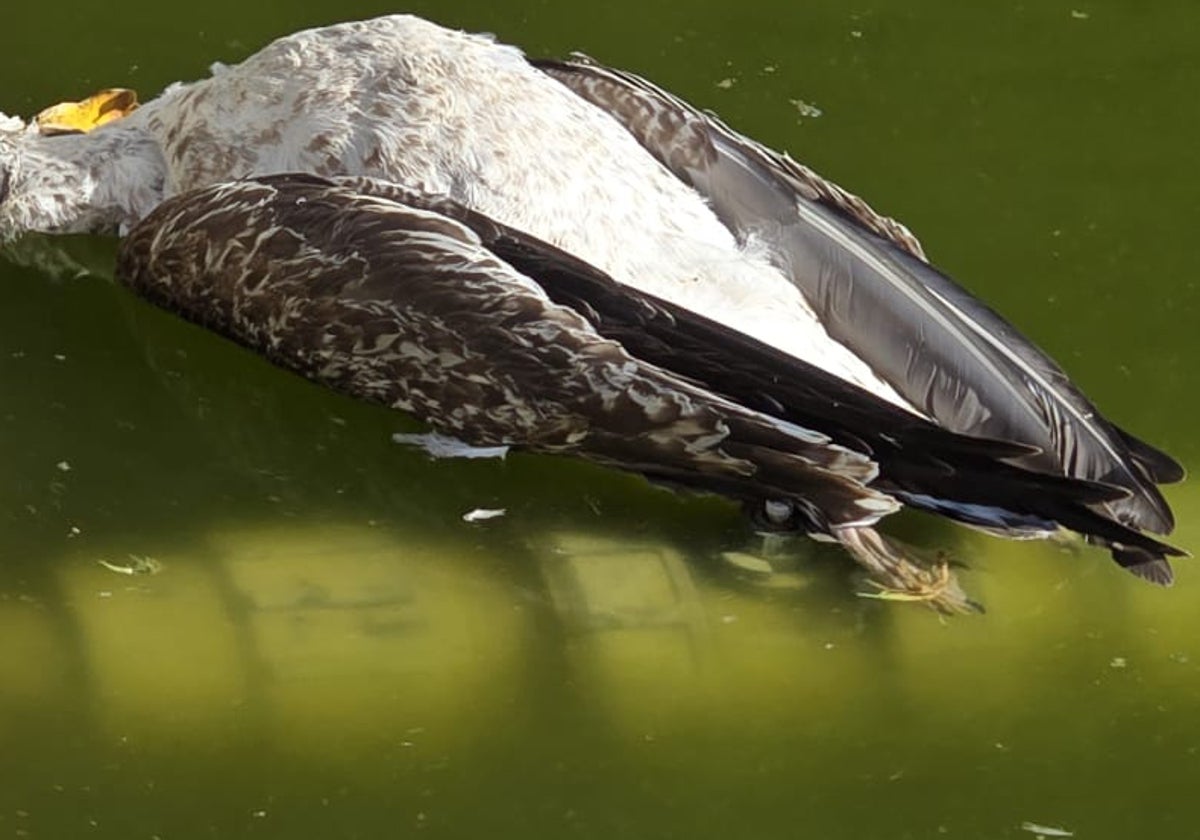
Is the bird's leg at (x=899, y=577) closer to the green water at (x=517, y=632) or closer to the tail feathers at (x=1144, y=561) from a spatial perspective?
the green water at (x=517, y=632)

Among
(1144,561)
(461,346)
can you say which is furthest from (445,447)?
Answer: (1144,561)

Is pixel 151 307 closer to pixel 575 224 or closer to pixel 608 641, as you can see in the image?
pixel 575 224

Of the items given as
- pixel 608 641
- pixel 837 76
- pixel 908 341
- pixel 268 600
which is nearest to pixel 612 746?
pixel 608 641

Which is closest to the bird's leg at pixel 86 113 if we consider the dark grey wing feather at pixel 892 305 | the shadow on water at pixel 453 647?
the shadow on water at pixel 453 647

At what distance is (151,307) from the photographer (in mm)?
4137

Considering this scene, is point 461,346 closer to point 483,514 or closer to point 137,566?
point 483,514

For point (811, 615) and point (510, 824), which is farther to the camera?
point (811, 615)

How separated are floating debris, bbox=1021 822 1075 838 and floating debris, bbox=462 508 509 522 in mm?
997

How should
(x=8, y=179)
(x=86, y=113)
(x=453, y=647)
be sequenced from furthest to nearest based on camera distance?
(x=86, y=113), (x=8, y=179), (x=453, y=647)

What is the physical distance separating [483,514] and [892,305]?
769 millimetres

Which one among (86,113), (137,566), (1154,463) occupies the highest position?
(1154,463)

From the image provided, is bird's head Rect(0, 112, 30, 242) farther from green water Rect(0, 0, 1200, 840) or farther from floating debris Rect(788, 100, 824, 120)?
floating debris Rect(788, 100, 824, 120)

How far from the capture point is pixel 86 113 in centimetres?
438

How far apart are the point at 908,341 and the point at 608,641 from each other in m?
0.73
